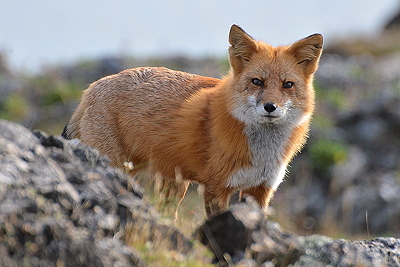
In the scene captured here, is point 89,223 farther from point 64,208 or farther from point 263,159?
point 263,159

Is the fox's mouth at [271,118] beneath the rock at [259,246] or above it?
above

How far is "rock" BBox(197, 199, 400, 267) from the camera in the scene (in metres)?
3.36

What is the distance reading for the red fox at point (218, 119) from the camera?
16.7 feet

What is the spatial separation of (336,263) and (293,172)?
30.9 ft

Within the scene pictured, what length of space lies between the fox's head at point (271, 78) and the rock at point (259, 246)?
1.56 m

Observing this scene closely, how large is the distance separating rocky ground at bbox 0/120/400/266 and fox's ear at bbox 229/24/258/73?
2238 millimetres

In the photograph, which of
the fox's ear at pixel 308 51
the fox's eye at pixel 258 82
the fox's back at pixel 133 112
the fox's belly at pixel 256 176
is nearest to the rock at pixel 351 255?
the fox's belly at pixel 256 176

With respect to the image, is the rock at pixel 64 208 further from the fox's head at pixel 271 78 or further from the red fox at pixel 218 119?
the fox's head at pixel 271 78

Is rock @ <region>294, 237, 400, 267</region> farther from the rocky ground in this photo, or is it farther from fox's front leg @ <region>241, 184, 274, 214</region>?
fox's front leg @ <region>241, 184, 274, 214</region>

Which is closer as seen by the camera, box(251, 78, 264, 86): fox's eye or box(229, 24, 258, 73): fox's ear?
box(251, 78, 264, 86): fox's eye

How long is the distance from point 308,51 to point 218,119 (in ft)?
4.32

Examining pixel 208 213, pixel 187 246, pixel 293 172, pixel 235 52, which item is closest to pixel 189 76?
pixel 235 52

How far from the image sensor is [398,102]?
13750 mm

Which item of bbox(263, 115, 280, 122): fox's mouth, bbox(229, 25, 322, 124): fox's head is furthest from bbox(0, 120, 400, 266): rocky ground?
bbox(229, 25, 322, 124): fox's head
